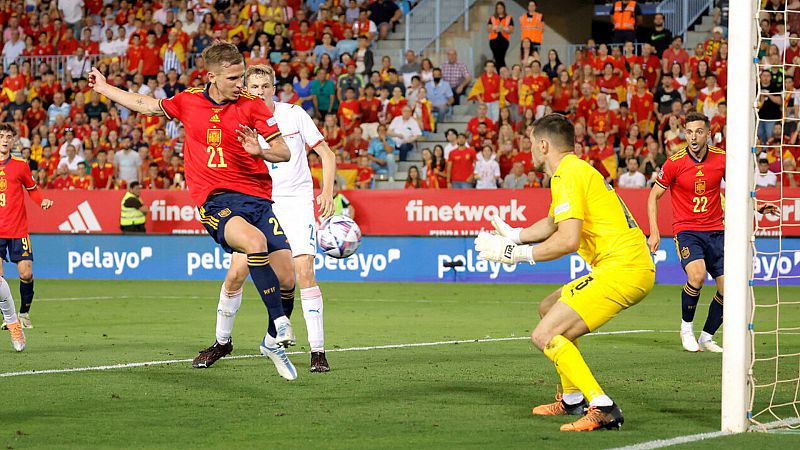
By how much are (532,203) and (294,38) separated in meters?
9.61

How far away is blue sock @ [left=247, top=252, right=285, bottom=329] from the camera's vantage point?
28.9 feet

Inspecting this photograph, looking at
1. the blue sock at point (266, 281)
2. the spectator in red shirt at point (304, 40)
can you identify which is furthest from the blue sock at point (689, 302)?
the spectator in red shirt at point (304, 40)

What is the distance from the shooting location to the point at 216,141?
909cm

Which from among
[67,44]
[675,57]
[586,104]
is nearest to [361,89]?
[586,104]

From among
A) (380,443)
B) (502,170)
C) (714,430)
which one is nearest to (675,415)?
(714,430)

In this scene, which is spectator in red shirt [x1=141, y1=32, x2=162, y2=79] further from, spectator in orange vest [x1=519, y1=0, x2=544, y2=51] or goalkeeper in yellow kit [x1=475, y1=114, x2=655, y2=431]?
goalkeeper in yellow kit [x1=475, y1=114, x2=655, y2=431]

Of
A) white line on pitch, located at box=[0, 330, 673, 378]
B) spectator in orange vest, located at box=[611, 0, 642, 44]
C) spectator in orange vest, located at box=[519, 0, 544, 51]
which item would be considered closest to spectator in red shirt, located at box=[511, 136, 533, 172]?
spectator in orange vest, located at box=[519, 0, 544, 51]

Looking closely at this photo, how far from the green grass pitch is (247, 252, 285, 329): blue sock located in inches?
21.4

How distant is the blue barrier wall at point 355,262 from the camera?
21016 millimetres

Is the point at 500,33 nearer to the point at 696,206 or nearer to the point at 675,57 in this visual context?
the point at 675,57

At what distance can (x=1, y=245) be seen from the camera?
14.2 metres

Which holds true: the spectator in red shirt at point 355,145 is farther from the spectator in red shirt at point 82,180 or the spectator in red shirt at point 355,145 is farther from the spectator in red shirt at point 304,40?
the spectator in red shirt at point 82,180

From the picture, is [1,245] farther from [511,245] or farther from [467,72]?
[467,72]

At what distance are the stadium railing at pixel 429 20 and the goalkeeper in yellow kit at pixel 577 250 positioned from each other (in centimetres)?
2187
